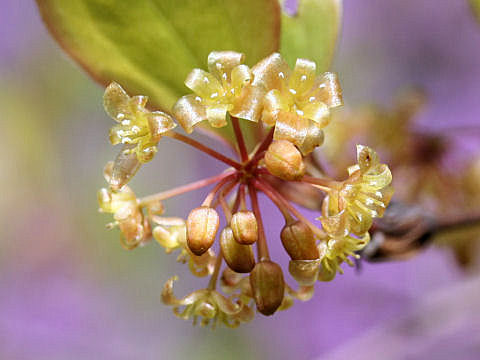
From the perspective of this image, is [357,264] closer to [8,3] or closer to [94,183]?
[94,183]

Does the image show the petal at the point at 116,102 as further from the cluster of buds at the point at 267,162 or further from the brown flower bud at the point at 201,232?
the brown flower bud at the point at 201,232

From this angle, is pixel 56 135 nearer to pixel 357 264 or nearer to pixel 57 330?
pixel 57 330

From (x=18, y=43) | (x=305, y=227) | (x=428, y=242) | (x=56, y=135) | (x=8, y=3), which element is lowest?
(x=305, y=227)

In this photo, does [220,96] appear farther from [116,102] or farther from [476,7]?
[476,7]

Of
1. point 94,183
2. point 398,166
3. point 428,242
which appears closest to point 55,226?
point 94,183

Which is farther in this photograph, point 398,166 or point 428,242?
point 398,166

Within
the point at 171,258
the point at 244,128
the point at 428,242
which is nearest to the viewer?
the point at 244,128

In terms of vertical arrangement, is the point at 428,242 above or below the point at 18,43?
below

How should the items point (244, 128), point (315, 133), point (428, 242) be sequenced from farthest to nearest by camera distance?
1. point (428, 242)
2. point (244, 128)
3. point (315, 133)

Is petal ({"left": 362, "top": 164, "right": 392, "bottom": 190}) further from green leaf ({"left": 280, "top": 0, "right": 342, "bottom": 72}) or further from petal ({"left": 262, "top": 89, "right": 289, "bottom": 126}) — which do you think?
green leaf ({"left": 280, "top": 0, "right": 342, "bottom": 72})
